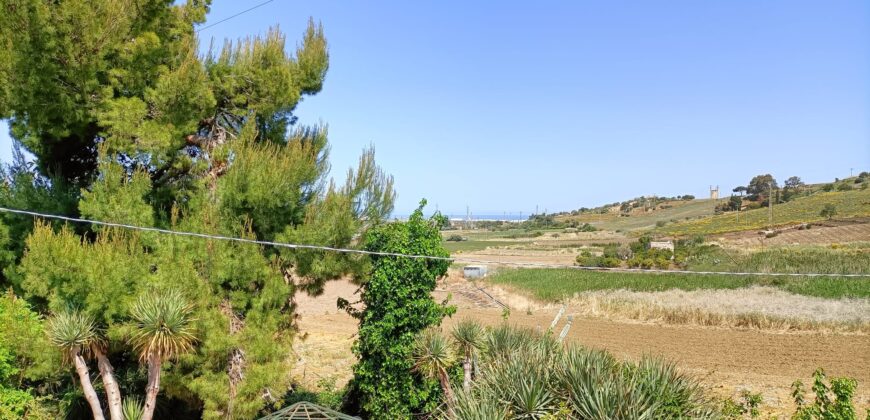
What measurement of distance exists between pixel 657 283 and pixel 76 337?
27744 millimetres

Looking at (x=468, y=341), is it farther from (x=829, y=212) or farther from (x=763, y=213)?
(x=763, y=213)

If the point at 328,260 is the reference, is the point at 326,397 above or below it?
below

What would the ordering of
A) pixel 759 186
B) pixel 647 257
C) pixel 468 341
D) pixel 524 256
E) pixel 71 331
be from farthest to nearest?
pixel 759 186 → pixel 524 256 → pixel 647 257 → pixel 468 341 → pixel 71 331

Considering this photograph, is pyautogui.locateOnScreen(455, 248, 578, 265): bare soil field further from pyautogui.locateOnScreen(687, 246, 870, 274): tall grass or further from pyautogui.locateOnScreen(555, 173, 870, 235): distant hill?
pyautogui.locateOnScreen(555, 173, 870, 235): distant hill

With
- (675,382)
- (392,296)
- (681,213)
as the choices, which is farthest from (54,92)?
(681,213)

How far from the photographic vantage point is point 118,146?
8.09 meters

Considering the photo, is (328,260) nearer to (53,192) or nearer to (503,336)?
(503,336)

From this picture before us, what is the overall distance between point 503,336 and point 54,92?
25.1 feet

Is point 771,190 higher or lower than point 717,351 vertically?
higher

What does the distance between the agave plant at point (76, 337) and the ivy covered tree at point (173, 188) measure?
15 centimetres

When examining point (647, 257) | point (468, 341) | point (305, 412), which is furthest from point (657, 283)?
point (305, 412)

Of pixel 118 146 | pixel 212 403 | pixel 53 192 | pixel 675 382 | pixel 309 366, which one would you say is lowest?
pixel 309 366

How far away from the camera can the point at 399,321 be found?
8383mm

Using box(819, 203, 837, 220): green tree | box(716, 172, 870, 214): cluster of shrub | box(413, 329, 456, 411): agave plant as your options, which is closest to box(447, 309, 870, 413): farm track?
box(413, 329, 456, 411): agave plant
